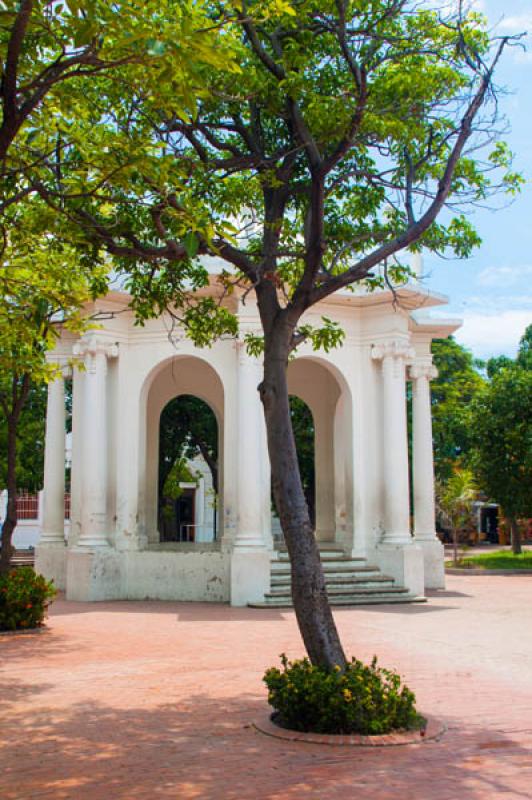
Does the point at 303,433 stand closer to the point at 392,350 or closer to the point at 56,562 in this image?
the point at 392,350

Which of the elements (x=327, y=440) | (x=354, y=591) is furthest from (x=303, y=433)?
(x=354, y=591)

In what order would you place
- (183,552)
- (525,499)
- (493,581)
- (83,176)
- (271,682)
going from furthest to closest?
(525,499) < (493,581) < (183,552) < (83,176) < (271,682)

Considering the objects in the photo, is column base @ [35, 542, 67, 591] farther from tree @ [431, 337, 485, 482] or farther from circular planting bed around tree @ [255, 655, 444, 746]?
tree @ [431, 337, 485, 482]

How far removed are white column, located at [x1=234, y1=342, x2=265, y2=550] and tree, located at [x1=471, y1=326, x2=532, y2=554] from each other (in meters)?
15.5

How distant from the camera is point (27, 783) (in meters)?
5.37

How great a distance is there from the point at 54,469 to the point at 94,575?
118 inches

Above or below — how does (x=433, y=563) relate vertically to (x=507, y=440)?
below

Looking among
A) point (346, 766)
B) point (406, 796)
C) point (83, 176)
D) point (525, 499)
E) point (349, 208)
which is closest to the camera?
point (406, 796)

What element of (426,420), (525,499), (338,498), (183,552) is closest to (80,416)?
(183,552)

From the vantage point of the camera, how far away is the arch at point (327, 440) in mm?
19922

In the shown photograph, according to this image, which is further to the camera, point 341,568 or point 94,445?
point 94,445

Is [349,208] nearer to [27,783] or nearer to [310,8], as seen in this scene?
[310,8]

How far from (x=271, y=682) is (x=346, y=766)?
4.04 ft

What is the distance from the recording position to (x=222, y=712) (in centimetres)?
734
